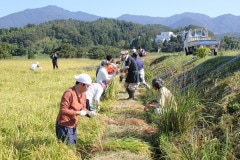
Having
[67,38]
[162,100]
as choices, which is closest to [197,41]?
[162,100]

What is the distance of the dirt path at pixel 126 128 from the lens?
7016mm

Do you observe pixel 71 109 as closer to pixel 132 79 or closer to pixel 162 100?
pixel 162 100

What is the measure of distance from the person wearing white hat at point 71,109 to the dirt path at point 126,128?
645mm

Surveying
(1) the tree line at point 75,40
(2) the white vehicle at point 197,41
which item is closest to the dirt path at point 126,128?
(2) the white vehicle at point 197,41

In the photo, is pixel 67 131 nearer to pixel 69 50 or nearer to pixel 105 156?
pixel 105 156

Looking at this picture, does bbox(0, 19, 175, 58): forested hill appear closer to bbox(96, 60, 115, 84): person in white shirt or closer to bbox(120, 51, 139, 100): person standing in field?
bbox(120, 51, 139, 100): person standing in field

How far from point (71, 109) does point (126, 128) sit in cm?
261

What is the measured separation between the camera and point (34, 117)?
914 cm

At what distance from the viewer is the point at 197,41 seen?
79.8 ft

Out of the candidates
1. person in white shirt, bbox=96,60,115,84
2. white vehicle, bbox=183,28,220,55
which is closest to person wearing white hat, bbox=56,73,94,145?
person in white shirt, bbox=96,60,115,84

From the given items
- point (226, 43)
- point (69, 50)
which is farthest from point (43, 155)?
point (69, 50)

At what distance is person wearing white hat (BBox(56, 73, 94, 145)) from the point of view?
652cm

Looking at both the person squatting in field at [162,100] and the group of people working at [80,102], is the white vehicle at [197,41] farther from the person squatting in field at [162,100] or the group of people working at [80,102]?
the person squatting in field at [162,100]

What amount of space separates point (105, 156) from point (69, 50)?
77.9 meters
